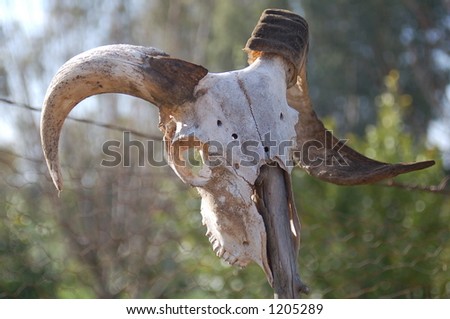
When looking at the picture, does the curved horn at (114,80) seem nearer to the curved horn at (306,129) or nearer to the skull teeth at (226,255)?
the curved horn at (306,129)

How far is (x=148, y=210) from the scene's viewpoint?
18.0 ft

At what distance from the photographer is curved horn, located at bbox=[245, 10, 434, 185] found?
1.66 m

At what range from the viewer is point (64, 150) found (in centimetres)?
631

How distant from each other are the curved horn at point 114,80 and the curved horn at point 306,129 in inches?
7.5

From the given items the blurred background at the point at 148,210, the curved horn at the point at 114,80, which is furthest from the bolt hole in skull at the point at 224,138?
the blurred background at the point at 148,210

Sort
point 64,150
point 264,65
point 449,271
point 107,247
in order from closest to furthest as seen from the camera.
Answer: point 264,65 → point 449,271 → point 107,247 → point 64,150

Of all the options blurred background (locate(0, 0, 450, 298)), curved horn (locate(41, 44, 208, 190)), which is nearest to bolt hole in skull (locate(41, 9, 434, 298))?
curved horn (locate(41, 44, 208, 190))

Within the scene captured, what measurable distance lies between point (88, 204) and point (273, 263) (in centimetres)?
434

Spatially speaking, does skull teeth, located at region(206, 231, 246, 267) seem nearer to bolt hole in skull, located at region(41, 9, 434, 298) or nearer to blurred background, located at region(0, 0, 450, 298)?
bolt hole in skull, located at region(41, 9, 434, 298)

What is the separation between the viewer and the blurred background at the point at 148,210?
374 cm

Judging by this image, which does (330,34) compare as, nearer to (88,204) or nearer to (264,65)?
(88,204)

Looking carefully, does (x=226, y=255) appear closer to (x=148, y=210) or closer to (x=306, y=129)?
(x=306, y=129)

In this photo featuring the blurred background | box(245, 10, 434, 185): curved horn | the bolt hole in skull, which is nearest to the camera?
the bolt hole in skull

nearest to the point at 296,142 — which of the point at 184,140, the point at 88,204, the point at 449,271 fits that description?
the point at 184,140
